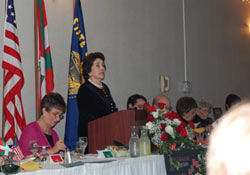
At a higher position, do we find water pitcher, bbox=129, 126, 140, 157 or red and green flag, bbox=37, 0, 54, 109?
red and green flag, bbox=37, 0, 54, 109

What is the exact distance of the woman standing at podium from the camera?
13.3ft

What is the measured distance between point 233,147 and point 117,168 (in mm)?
2333

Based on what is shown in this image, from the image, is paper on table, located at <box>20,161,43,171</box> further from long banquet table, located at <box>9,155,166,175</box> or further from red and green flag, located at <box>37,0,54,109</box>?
red and green flag, located at <box>37,0,54,109</box>

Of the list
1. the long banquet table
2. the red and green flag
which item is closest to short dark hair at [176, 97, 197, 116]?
the red and green flag

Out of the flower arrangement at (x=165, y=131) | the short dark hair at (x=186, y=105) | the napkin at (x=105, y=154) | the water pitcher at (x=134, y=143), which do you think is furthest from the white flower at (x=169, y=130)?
the short dark hair at (x=186, y=105)

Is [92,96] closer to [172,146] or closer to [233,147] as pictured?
[172,146]

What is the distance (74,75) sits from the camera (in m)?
4.91

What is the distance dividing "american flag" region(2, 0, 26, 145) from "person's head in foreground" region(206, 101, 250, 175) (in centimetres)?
369

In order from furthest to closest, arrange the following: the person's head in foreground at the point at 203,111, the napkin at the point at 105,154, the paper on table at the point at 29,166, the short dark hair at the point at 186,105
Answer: the person's head in foreground at the point at 203,111 < the short dark hair at the point at 186,105 < the napkin at the point at 105,154 < the paper on table at the point at 29,166

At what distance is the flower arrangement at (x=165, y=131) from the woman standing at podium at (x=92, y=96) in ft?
2.43

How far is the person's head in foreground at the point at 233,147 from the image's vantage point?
657 mm

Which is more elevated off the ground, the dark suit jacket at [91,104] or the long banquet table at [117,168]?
the dark suit jacket at [91,104]

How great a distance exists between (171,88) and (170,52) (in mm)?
669

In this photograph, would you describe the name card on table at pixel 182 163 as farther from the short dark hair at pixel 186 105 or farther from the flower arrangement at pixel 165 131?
the short dark hair at pixel 186 105
